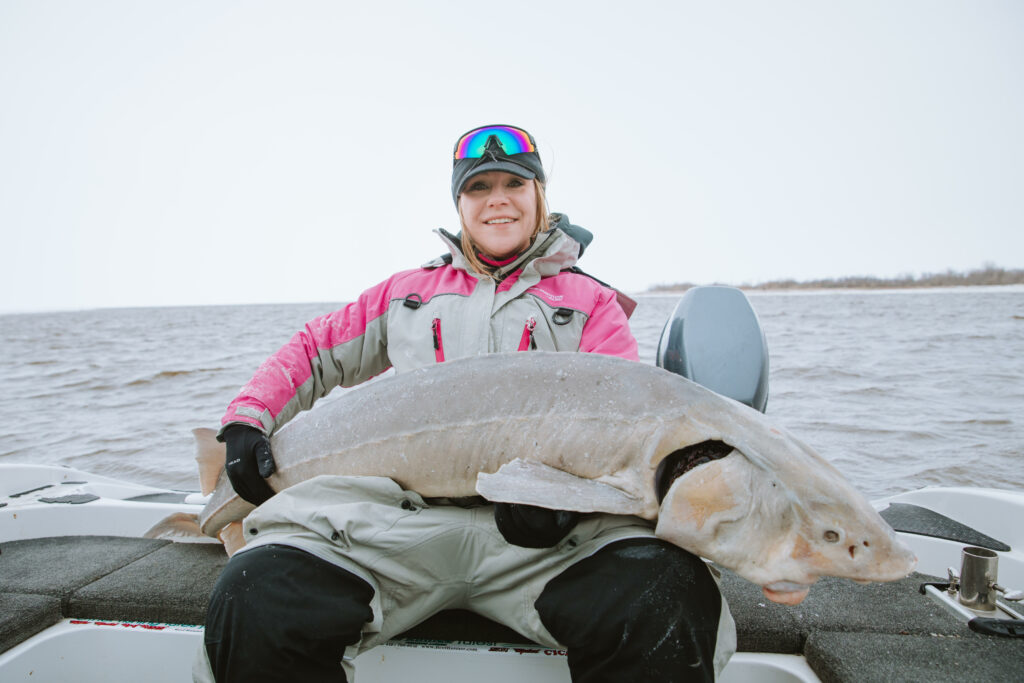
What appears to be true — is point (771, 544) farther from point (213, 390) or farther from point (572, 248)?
point (213, 390)

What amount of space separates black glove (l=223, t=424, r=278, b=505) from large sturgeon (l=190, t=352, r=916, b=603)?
0.16 ft

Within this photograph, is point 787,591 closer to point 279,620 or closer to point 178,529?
point 279,620

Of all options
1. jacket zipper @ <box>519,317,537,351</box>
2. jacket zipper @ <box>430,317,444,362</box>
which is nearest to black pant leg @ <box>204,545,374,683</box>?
jacket zipper @ <box>430,317,444,362</box>

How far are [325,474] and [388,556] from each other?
1.60ft

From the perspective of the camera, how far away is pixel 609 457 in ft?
6.65

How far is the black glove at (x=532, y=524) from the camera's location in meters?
1.92

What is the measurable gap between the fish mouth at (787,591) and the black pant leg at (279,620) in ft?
3.87

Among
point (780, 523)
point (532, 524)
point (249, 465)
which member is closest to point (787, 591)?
point (780, 523)

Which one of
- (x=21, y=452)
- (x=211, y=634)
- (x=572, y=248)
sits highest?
(x=572, y=248)

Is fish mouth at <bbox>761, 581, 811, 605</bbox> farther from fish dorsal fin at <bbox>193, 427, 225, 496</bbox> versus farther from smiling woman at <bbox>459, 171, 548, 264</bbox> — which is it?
fish dorsal fin at <bbox>193, 427, 225, 496</bbox>

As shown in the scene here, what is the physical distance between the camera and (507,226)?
303 centimetres

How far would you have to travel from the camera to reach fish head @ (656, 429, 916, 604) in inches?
68.4

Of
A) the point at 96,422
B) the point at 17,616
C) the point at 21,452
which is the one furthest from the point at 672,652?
the point at 96,422

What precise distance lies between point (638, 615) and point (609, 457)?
0.48m
